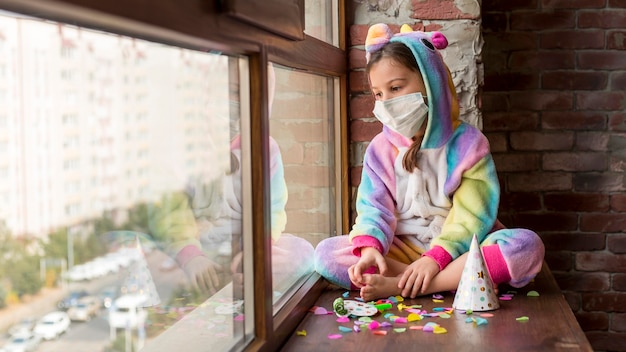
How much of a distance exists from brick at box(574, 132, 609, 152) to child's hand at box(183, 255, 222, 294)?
80.0 inches

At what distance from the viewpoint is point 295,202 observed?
190 cm

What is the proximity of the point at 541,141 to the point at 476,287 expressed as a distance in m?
1.32

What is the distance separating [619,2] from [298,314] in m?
1.91

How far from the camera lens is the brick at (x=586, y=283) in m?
3.01

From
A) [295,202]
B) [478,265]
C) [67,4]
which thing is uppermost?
[67,4]

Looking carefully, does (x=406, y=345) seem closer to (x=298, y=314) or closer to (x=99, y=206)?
(x=298, y=314)

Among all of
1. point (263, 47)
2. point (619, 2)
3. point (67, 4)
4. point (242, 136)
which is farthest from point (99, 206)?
point (619, 2)

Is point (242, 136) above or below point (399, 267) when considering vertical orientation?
above

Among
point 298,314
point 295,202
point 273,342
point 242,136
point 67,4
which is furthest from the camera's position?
point 295,202

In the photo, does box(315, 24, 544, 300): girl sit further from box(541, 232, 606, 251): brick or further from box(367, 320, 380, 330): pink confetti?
box(541, 232, 606, 251): brick

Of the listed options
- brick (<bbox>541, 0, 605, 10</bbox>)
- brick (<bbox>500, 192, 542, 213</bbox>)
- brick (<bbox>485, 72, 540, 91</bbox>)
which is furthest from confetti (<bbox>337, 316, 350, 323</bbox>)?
brick (<bbox>541, 0, 605, 10</bbox>)

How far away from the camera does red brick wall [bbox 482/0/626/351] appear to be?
2.95 m

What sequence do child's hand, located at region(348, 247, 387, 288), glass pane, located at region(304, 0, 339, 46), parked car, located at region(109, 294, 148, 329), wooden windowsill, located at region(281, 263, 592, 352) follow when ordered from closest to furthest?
parked car, located at region(109, 294, 148, 329)
wooden windowsill, located at region(281, 263, 592, 352)
child's hand, located at region(348, 247, 387, 288)
glass pane, located at region(304, 0, 339, 46)

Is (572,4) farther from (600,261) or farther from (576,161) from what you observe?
(600,261)
